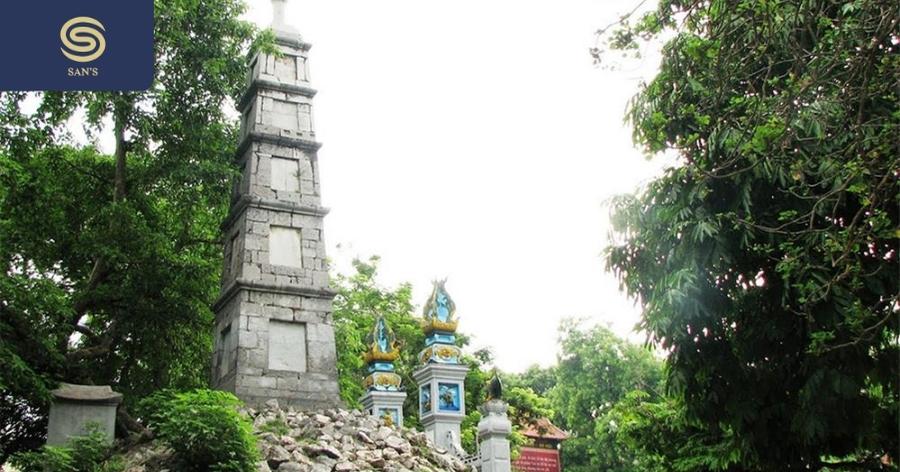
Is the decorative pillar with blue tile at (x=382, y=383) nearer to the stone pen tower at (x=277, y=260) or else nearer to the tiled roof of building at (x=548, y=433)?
the stone pen tower at (x=277, y=260)

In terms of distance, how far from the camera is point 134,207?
633 inches

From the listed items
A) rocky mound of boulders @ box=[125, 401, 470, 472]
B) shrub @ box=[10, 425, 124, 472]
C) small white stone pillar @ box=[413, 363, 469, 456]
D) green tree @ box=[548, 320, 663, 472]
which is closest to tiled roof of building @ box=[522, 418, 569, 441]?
green tree @ box=[548, 320, 663, 472]

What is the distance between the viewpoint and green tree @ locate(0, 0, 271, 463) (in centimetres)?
1463

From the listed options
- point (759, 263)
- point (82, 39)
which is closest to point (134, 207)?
point (82, 39)

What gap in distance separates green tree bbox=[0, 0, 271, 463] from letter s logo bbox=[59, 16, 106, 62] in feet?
24.2

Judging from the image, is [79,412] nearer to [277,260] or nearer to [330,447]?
[330,447]

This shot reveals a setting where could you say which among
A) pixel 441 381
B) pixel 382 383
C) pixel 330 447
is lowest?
pixel 330 447

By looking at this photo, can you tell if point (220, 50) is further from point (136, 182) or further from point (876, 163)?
point (876, 163)

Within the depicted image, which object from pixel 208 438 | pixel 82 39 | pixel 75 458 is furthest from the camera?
pixel 75 458

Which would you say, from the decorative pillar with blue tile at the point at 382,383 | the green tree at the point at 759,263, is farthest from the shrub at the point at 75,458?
the green tree at the point at 759,263

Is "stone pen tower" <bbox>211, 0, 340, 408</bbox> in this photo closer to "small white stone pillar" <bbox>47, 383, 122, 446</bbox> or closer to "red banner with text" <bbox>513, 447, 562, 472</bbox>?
"small white stone pillar" <bbox>47, 383, 122, 446</bbox>

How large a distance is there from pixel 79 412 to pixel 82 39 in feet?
19.1

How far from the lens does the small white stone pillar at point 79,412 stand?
10977mm

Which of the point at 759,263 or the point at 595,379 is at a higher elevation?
the point at 595,379
